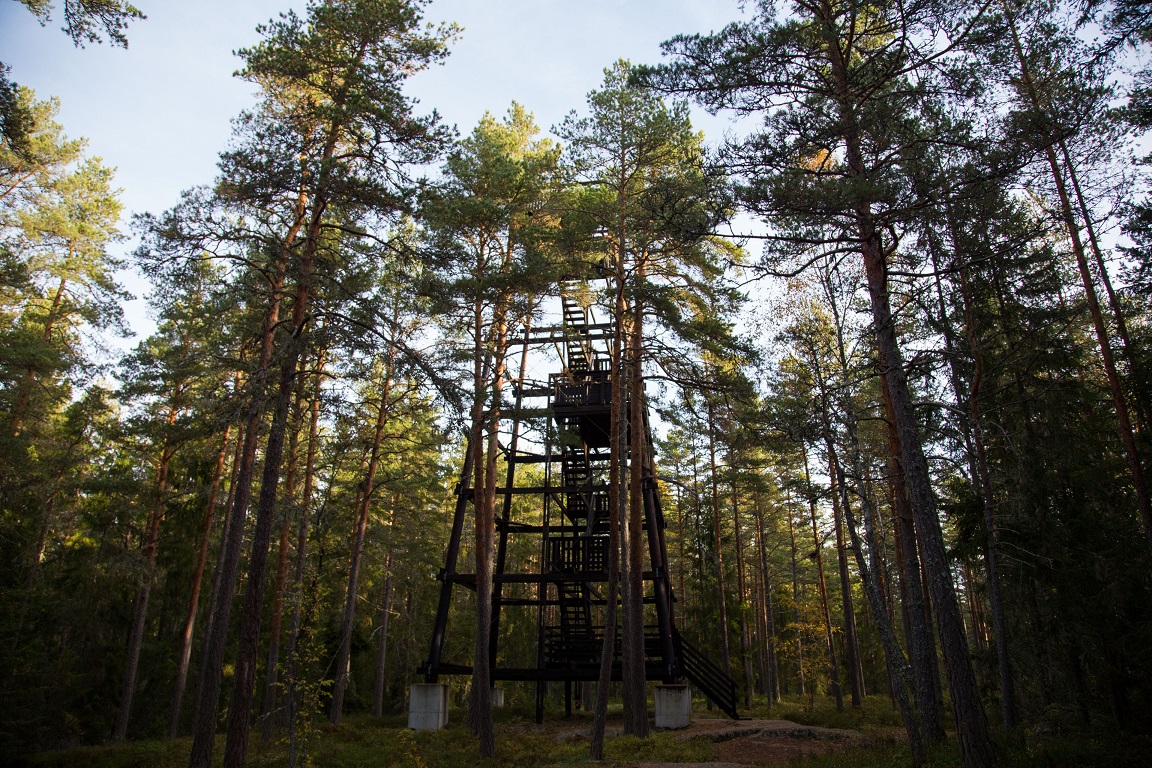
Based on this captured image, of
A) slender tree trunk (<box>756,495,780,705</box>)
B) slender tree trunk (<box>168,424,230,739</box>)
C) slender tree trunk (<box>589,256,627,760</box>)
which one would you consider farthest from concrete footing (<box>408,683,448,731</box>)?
slender tree trunk (<box>756,495,780,705</box>)

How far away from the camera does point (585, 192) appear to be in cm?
1570

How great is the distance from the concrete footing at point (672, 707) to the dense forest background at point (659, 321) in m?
4.61

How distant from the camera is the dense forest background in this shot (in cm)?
856

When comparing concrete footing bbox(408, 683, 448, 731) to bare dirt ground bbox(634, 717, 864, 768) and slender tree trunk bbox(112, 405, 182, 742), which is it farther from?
slender tree trunk bbox(112, 405, 182, 742)

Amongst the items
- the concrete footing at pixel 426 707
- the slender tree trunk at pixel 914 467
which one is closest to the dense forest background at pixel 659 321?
the slender tree trunk at pixel 914 467

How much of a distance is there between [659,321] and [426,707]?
10.3 m

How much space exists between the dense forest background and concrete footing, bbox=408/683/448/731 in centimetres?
285

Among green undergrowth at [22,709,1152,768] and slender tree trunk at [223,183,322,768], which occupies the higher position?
slender tree trunk at [223,183,322,768]

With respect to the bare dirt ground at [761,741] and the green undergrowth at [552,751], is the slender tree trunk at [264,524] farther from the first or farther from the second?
the bare dirt ground at [761,741]

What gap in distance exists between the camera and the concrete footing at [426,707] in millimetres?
15211

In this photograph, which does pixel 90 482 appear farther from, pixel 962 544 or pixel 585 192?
pixel 962 544

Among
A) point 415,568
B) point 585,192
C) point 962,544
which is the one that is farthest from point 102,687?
point 962,544

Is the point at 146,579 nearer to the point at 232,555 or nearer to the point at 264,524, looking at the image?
the point at 232,555

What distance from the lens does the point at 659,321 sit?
13906mm
